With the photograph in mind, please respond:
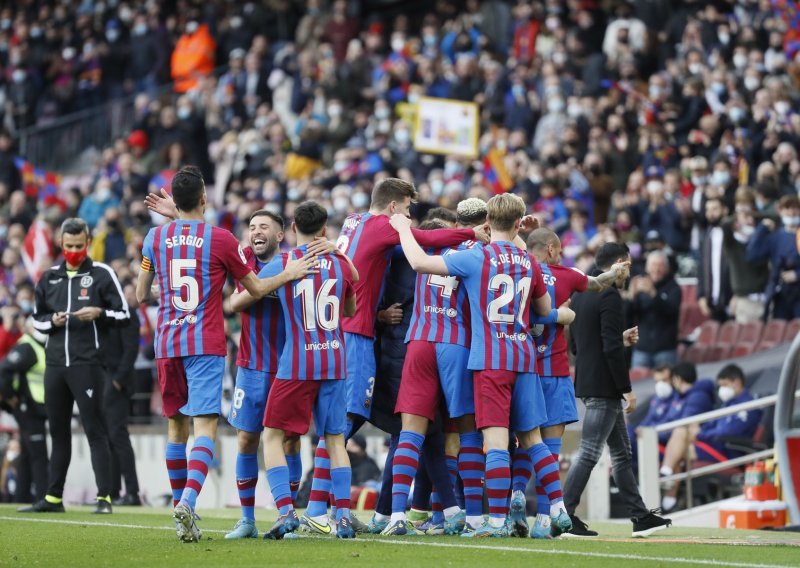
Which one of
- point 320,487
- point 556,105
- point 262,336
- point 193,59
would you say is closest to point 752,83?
point 556,105

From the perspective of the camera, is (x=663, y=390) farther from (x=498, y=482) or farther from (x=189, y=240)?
(x=189, y=240)

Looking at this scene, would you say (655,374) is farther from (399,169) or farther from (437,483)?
(399,169)

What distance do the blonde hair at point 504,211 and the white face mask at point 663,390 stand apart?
234 inches

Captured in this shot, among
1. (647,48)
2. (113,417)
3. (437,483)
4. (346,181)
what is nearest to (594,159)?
(647,48)

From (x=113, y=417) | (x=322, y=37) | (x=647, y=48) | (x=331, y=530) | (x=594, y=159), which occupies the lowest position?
(x=331, y=530)

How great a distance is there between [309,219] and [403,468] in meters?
1.67

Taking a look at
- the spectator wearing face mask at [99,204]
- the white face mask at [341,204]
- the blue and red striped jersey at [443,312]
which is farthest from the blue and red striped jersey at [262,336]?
the spectator wearing face mask at [99,204]

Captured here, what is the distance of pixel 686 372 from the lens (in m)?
14.3

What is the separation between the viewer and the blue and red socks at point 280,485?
8648 mm

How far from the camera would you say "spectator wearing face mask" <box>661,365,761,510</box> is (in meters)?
13.6

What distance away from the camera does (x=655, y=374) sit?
14766 millimetres

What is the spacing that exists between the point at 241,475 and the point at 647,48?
13.6 metres

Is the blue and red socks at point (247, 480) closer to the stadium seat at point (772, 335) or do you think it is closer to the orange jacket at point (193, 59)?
the stadium seat at point (772, 335)

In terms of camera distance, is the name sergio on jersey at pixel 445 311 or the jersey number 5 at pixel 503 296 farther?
the name sergio on jersey at pixel 445 311
